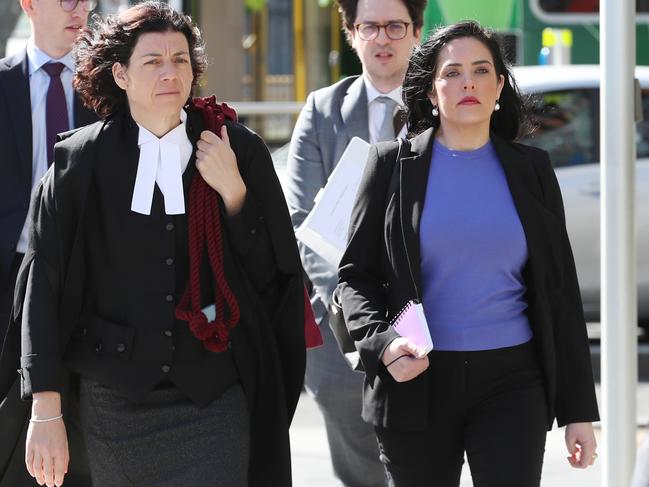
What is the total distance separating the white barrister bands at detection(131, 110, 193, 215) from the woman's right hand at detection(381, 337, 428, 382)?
Result: 653 millimetres

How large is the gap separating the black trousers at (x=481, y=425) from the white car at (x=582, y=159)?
550cm

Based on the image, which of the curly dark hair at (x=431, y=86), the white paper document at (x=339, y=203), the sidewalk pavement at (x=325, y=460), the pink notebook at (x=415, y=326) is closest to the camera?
the pink notebook at (x=415, y=326)

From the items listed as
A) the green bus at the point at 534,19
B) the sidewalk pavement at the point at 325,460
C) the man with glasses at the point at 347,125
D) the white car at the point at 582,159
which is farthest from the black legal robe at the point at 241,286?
the green bus at the point at 534,19

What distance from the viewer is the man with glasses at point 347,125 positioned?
484 cm

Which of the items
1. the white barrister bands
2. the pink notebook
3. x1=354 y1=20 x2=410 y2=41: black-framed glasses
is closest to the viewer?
the pink notebook

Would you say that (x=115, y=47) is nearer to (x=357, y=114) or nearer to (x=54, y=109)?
(x=54, y=109)

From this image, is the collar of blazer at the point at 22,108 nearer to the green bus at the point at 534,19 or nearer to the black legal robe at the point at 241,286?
the black legal robe at the point at 241,286

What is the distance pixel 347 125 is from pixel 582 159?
4629mm

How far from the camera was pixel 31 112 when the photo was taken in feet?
14.7

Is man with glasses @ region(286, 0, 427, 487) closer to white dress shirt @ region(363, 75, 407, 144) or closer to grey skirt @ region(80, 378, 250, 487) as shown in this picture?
white dress shirt @ region(363, 75, 407, 144)

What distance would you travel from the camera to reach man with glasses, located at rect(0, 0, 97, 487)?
173 inches

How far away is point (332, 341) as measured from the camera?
496 cm

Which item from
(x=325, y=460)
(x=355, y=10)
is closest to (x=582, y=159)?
(x=325, y=460)

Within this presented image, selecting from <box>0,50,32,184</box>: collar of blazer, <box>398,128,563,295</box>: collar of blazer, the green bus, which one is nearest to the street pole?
<box>398,128,563,295</box>: collar of blazer
